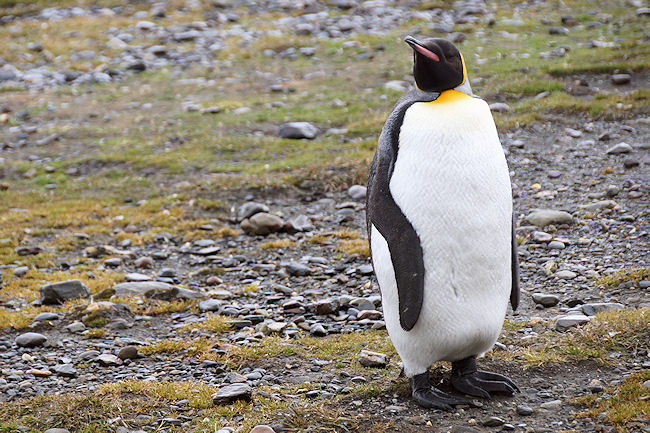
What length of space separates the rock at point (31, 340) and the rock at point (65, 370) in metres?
0.42

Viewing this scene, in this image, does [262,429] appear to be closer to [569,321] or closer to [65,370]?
[65,370]

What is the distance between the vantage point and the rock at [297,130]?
934 cm

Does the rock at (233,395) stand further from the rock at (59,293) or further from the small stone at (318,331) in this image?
the rock at (59,293)

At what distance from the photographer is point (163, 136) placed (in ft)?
32.4

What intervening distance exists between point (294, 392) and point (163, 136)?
6685mm

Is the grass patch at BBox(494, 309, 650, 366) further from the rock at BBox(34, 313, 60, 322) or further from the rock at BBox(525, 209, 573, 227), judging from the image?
the rock at BBox(34, 313, 60, 322)

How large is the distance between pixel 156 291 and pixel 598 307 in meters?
3.07

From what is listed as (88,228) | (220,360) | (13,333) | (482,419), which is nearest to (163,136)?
(88,228)

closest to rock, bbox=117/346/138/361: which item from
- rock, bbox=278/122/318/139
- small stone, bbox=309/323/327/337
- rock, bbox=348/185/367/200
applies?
small stone, bbox=309/323/327/337

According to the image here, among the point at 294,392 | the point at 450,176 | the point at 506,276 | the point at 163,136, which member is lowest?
the point at 163,136

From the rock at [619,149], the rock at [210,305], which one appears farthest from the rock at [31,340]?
the rock at [619,149]

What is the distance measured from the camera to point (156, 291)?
555cm

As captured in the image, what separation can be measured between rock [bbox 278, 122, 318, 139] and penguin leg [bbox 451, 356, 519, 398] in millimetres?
5964

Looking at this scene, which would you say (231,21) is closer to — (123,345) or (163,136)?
(163,136)
